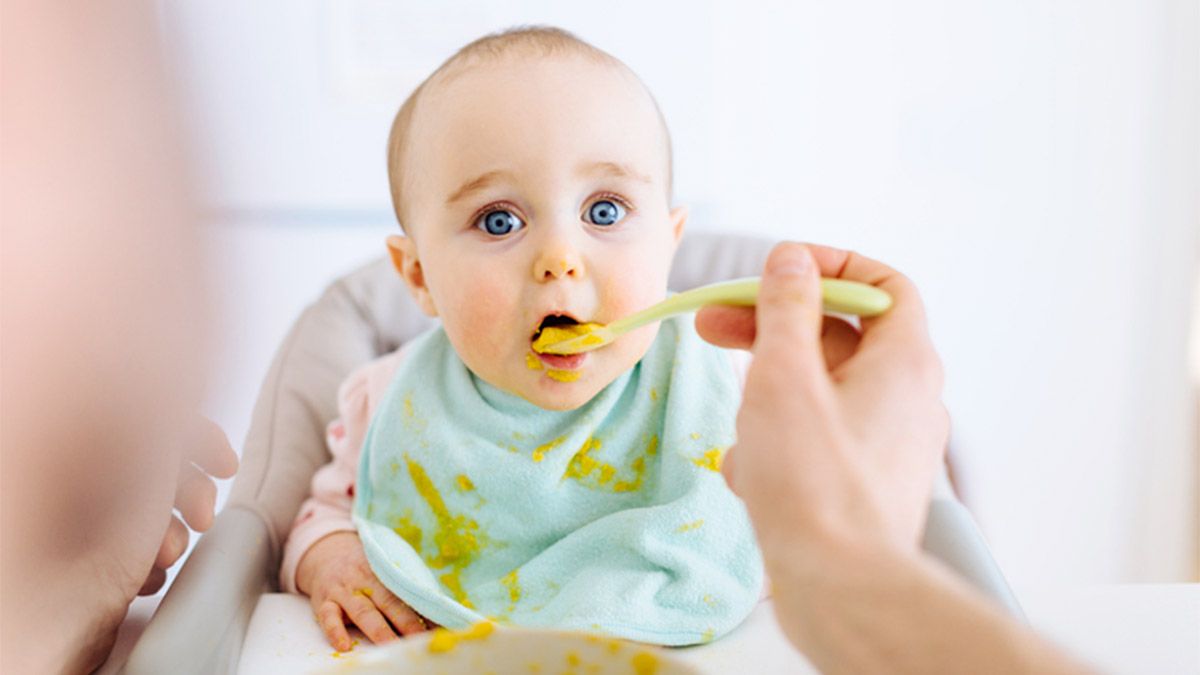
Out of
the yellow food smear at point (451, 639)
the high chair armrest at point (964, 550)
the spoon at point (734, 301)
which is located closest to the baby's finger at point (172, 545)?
the yellow food smear at point (451, 639)

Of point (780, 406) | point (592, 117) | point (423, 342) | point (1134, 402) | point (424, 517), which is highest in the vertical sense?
point (592, 117)

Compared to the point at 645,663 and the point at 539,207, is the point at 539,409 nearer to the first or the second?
the point at 539,207

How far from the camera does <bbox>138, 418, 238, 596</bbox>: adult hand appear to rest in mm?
790

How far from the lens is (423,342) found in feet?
3.87

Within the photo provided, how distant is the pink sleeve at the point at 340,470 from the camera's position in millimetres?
1085

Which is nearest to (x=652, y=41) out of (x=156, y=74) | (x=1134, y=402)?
(x=1134, y=402)

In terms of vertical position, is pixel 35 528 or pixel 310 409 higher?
pixel 35 528

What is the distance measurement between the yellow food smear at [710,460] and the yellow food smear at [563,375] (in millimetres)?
131

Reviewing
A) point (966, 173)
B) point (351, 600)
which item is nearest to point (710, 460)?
point (351, 600)

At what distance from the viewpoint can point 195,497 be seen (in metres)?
0.85

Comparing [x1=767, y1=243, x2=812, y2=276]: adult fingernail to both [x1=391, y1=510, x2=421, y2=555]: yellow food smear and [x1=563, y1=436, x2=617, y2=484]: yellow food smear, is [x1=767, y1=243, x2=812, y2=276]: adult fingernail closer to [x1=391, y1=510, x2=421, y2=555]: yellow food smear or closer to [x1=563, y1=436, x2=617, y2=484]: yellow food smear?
[x1=563, y1=436, x2=617, y2=484]: yellow food smear

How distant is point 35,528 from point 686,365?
A: 0.61 m

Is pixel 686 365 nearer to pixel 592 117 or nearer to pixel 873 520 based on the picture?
pixel 592 117

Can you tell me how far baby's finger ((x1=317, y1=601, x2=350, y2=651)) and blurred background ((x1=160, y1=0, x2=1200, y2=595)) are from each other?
1525mm
